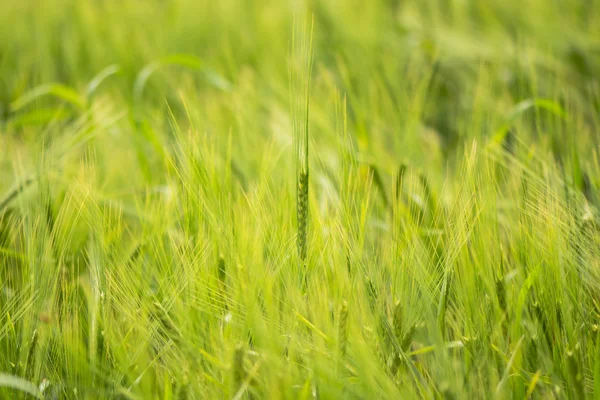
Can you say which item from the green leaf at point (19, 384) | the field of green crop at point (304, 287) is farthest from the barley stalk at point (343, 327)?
the green leaf at point (19, 384)

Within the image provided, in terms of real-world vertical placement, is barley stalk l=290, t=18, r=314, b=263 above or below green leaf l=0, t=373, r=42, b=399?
above

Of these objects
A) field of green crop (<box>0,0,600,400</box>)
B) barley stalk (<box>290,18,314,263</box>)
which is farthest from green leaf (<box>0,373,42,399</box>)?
→ barley stalk (<box>290,18,314,263</box>)

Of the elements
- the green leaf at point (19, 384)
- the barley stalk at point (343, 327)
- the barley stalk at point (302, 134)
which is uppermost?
the barley stalk at point (302, 134)

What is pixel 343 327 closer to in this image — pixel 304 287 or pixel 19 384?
pixel 304 287

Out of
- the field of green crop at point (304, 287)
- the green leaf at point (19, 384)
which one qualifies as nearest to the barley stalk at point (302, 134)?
the field of green crop at point (304, 287)

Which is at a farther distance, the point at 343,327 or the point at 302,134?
→ the point at 302,134

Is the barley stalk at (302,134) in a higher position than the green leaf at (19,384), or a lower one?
higher

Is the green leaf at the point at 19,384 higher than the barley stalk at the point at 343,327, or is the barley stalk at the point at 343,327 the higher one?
the barley stalk at the point at 343,327

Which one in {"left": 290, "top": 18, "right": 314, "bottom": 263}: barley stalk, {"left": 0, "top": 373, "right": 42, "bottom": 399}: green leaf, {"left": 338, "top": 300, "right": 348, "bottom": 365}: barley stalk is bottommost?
{"left": 0, "top": 373, "right": 42, "bottom": 399}: green leaf

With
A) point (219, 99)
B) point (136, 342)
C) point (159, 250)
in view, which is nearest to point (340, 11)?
point (219, 99)

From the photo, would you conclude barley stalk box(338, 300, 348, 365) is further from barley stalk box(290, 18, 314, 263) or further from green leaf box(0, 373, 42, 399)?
green leaf box(0, 373, 42, 399)

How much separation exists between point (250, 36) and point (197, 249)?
1.19 m

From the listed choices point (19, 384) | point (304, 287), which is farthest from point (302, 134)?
point (19, 384)

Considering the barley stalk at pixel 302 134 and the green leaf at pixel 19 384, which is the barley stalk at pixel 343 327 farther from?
the green leaf at pixel 19 384
